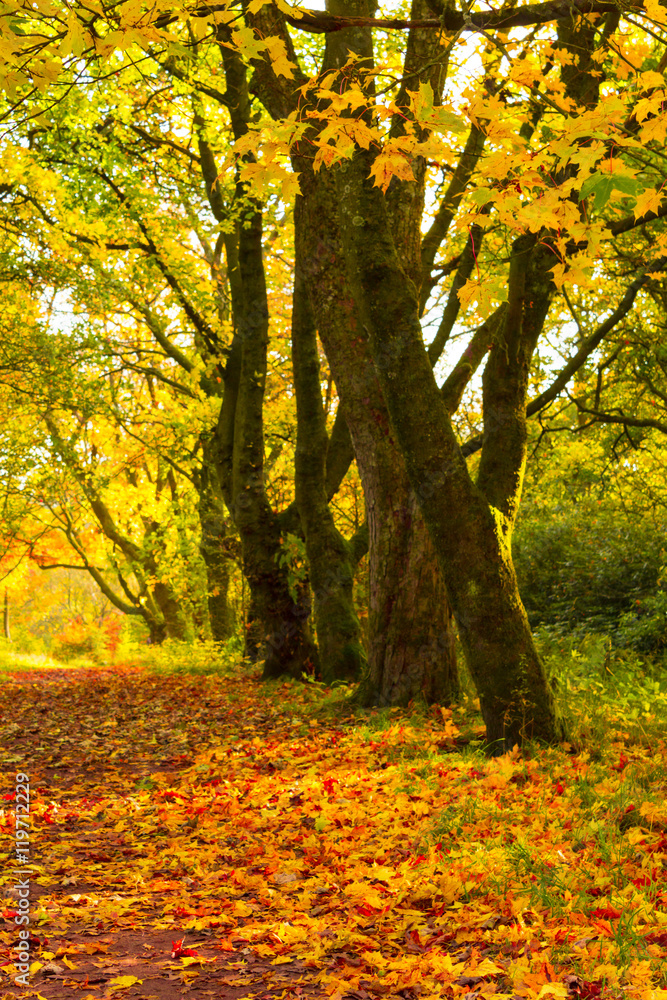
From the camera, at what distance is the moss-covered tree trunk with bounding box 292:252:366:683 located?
882 centimetres

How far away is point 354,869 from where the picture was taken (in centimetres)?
377

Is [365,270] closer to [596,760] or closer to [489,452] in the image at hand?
[489,452]

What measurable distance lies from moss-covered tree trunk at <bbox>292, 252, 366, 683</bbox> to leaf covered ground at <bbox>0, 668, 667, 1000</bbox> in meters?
2.16

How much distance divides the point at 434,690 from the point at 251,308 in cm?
556

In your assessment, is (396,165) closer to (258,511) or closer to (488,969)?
(488,969)

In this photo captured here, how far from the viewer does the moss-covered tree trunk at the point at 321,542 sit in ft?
28.9

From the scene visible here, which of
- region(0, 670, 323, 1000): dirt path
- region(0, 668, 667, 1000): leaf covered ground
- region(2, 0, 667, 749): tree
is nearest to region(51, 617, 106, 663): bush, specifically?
region(0, 670, 323, 1000): dirt path

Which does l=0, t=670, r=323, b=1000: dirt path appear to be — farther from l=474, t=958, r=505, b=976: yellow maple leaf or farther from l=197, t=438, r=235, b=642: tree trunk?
l=197, t=438, r=235, b=642: tree trunk

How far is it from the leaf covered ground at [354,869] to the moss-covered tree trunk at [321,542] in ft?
7.09

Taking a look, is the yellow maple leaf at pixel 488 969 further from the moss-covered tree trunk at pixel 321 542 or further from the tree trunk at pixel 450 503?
the moss-covered tree trunk at pixel 321 542

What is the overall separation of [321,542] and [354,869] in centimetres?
531

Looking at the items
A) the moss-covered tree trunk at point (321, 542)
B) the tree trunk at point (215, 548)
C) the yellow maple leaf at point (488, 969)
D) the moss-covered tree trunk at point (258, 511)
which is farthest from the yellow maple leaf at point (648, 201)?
the tree trunk at point (215, 548)

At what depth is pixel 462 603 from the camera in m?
4.96

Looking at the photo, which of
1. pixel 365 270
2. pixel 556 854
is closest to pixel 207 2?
pixel 365 270
